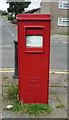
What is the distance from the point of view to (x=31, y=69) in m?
4.24

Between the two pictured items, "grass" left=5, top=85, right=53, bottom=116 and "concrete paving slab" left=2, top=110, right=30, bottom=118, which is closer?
"concrete paving slab" left=2, top=110, right=30, bottom=118

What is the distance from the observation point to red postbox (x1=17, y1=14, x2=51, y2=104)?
13.4ft

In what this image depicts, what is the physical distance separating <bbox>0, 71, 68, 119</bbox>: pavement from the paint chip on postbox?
1.31m

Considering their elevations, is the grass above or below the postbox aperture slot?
below

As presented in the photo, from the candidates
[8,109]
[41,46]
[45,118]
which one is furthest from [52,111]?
[41,46]

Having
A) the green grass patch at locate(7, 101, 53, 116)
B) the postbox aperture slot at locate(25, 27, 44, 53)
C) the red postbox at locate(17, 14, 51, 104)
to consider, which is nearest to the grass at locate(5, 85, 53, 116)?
the green grass patch at locate(7, 101, 53, 116)

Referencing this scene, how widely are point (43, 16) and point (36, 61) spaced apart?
0.86 m

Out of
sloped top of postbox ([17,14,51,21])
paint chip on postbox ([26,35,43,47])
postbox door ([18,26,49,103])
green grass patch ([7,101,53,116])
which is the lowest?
green grass patch ([7,101,53,116])

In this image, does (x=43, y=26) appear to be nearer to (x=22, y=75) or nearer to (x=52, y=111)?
(x=22, y=75)

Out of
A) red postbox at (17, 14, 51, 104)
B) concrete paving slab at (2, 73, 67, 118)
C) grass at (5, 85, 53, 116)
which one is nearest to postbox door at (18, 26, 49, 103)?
red postbox at (17, 14, 51, 104)

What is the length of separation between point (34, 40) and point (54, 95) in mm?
1594

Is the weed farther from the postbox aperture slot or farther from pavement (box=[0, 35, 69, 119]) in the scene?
the postbox aperture slot

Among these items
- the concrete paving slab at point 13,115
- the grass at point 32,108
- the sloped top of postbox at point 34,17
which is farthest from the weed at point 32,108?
the sloped top of postbox at point 34,17

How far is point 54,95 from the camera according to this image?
512cm
